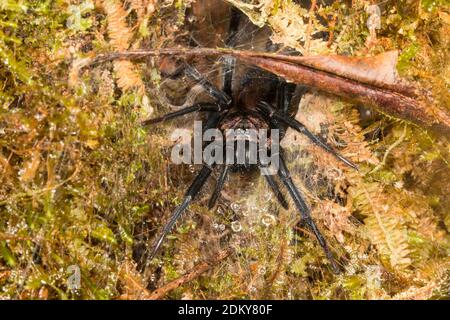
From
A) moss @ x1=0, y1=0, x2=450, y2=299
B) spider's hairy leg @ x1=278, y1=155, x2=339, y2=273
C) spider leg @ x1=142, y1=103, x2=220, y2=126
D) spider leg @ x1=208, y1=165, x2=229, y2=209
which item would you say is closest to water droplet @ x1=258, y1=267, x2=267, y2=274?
moss @ x1=0, y1=0, x2=450, y2=299

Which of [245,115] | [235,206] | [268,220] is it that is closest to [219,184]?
[235,206]

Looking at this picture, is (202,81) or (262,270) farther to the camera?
(202,81)

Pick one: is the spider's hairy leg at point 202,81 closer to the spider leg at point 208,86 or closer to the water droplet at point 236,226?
the spider leg at point 208,86

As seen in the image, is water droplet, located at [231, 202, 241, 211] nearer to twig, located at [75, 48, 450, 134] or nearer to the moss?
the moss

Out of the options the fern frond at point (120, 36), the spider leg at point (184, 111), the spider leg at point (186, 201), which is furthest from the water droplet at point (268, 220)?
the fern frond at point (120, 36)

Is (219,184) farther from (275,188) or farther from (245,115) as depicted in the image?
(245,115)
